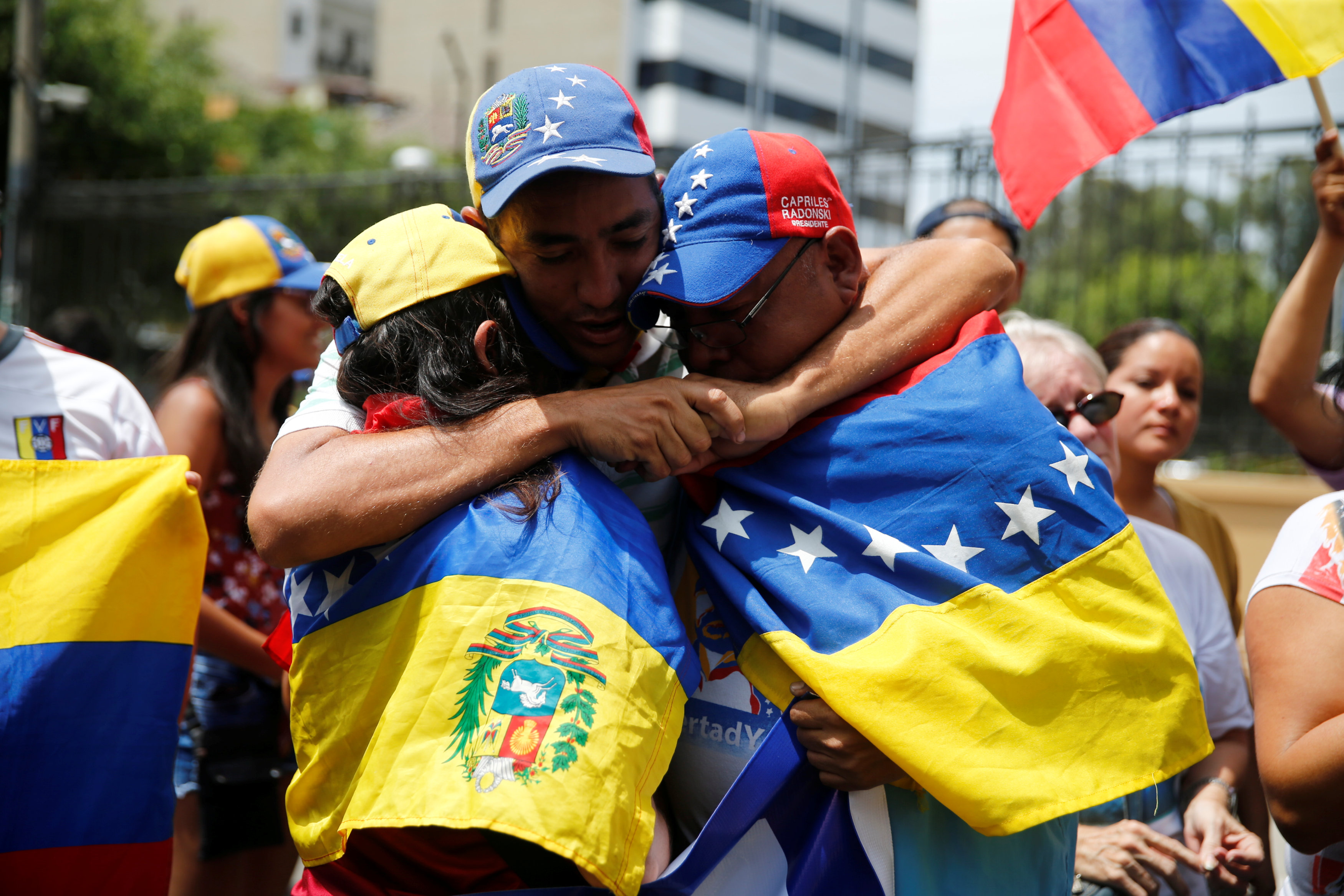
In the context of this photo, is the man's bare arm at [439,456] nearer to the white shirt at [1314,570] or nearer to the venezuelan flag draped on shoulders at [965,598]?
the venezuelan flag draped on shoulders at [965,598]

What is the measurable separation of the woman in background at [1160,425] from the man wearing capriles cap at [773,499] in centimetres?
191

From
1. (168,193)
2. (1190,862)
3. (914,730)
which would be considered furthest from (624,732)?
(168,193)

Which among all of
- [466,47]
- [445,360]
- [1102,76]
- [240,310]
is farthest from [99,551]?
[466,47]

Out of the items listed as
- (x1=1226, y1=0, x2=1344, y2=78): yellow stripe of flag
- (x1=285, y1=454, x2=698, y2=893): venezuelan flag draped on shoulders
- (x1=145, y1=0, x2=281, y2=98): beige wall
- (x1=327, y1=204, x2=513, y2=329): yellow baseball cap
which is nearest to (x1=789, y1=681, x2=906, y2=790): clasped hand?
(x1=285, y1=454, x2=698, y2=893): venezuelan flag draped on shoulders

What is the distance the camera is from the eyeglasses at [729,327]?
1.79 metres

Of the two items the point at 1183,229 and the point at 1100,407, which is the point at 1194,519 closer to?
the point at 1100,407

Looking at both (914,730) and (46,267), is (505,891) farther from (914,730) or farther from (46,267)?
(46,267)

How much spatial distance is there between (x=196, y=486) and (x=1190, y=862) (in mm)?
2340

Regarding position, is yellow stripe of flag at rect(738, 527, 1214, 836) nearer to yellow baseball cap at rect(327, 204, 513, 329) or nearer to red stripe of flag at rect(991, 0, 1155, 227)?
yellow baseball cap at rect(327, 204, 513, 329)

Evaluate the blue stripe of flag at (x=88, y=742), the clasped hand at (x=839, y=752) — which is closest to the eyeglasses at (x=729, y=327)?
the clasped hand at (x=839, y=752)

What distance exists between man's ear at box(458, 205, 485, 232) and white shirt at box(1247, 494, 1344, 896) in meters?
1.55

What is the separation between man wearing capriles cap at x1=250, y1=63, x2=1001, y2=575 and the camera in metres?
1.57

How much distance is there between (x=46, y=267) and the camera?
11375 millimetres

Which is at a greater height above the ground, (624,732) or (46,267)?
(624,732)
